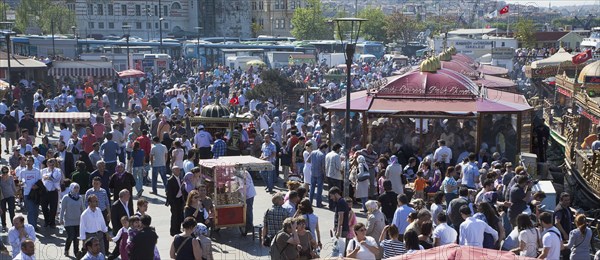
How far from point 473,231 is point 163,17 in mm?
104524

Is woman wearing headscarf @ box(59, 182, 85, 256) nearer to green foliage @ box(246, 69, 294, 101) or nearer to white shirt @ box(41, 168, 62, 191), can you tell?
white shirt @ box(41, 168, 62, 191)

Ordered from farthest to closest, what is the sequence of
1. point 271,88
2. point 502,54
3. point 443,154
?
point 502,54 → point 271,88 → point 443,154

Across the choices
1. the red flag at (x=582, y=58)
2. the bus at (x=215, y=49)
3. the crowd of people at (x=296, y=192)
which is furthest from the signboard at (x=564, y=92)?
the bus at (x=215, y=49)

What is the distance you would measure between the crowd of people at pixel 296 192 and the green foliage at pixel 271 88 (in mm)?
6016

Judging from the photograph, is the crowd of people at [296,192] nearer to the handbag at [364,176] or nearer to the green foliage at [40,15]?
the handbag at [364,176]

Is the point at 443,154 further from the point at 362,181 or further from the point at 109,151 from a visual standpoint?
the point at 109,151

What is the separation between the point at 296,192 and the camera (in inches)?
499

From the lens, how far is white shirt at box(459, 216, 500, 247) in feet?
37.4

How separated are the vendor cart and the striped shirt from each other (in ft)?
14.9

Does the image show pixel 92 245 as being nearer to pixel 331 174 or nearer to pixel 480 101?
pixel 331 174

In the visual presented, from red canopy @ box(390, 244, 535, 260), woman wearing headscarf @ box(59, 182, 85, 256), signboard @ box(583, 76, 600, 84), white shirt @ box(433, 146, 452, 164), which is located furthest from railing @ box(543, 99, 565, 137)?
red canopy @ box(390, 244, 535, 260)

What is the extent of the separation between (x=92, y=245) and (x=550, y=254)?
17.5ft

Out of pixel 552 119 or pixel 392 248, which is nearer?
pixel 392 248

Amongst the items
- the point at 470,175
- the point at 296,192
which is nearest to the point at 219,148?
the point at 470,175
